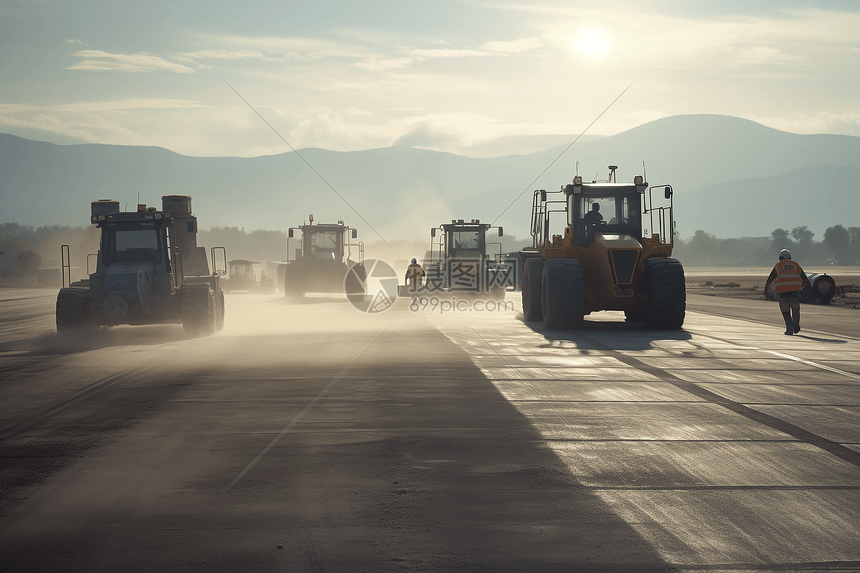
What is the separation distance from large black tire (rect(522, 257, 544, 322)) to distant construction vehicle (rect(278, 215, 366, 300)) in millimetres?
11829

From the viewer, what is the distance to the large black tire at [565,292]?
1939 centimetres

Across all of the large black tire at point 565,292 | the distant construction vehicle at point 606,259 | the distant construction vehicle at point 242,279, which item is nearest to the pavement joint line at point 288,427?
the large black tire at point 565,292

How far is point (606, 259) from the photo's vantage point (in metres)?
19.4

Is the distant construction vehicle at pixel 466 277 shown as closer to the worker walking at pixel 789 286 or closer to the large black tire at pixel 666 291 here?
the large black tire at pixel 666 291

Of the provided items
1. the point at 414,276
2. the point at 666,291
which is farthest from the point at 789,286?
the point at 414,276

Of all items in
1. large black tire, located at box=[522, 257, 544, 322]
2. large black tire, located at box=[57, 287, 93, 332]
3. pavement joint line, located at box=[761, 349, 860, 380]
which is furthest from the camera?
large black tire, located at box=[522, 257, 544, 322]

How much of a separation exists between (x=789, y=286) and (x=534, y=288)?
21.5 feet

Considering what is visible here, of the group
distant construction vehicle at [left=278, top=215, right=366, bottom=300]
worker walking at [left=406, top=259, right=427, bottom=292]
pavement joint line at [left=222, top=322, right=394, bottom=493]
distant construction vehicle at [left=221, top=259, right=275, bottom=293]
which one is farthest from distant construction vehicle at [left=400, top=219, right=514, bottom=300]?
distant construction vehicle at [left=221, top=259, right=275, bottom=293]

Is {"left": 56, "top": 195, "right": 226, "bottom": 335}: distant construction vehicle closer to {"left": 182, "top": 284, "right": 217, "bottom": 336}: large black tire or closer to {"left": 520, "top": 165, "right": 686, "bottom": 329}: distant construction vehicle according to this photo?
{"left": 182, "top": 284, "right": 217, "bottom": 336}: large black tire

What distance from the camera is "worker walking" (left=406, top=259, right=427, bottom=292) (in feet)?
103

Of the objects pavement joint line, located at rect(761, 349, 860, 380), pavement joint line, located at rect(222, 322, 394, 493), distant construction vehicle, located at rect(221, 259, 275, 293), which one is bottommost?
pavement joint line, located at rect(761, 349, 860, 380)

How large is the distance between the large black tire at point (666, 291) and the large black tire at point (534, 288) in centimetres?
347

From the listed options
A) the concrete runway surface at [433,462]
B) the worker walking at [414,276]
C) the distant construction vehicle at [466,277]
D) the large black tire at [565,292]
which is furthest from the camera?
the distant construction vehicle at [466,277]

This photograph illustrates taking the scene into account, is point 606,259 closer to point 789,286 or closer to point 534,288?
point 534,288
